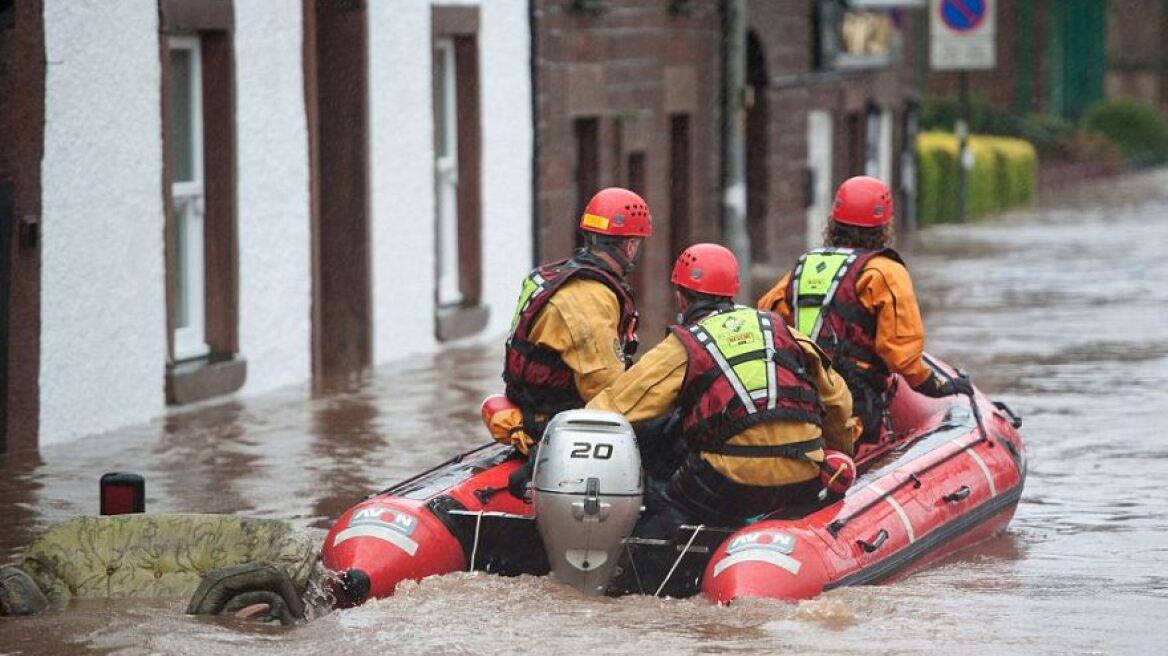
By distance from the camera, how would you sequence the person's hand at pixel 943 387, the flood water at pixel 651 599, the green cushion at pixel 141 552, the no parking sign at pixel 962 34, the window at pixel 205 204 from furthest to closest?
the no parking sign at pixel 962 34 < the window at pixel 205 204 < the person's hand at pixel 943 387 < the green cushion at pixel 141 552 < the flood water at pixel 651 599

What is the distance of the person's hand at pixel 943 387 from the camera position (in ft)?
39.2

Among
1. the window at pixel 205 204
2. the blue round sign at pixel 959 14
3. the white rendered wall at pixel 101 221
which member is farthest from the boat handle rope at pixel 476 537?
the blue round sign at pixel 959 14

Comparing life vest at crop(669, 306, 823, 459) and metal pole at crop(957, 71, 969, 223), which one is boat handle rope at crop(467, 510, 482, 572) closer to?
life vest at crop(669, 306, 823, 459)

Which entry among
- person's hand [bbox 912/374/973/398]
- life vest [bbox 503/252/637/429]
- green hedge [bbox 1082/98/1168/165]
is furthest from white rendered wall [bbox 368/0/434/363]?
green hedge [bbox 1082/98/1168/165]

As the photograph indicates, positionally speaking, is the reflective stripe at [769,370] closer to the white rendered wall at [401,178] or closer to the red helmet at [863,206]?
the red helmet at [863,206]

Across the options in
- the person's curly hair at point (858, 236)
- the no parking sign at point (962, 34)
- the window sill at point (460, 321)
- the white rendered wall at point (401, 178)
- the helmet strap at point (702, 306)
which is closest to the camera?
the helmet strap at point (702, 306)

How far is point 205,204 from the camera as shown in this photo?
15.9 m

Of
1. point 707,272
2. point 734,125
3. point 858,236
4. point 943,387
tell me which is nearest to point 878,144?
point 734,125

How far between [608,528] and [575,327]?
39.6 inches

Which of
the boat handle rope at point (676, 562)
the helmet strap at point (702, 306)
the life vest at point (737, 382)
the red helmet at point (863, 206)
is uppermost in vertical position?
the red helmet at point (863, 206)

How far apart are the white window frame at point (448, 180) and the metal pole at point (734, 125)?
5.77 metres

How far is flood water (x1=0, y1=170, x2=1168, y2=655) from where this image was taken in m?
9.16

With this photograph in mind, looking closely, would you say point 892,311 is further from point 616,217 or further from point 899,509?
point 616,217

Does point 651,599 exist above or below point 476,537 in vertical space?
below
